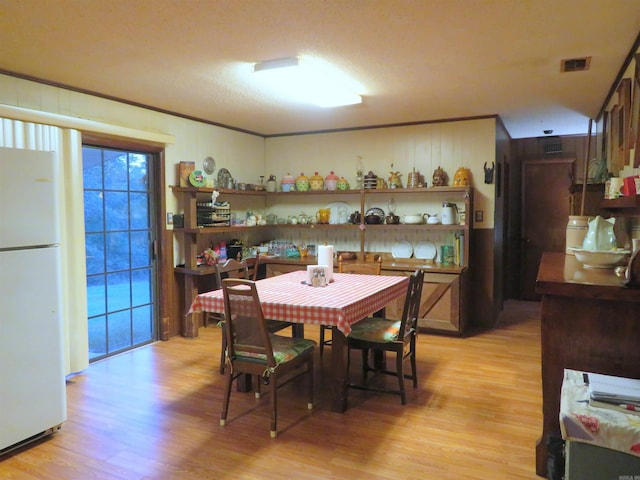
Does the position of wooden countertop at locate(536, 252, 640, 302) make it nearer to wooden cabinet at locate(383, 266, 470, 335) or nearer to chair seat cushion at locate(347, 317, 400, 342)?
chair seat cushion at locate(347, 317, 400, 342)

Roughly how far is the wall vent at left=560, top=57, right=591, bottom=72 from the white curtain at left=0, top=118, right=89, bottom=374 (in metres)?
3.74

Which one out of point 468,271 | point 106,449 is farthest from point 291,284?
point 468,271

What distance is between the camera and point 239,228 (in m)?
5.39

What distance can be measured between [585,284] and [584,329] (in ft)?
0.80

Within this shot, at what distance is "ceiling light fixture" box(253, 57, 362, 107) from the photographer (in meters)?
3.22

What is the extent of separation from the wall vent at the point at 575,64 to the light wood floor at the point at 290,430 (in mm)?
2362

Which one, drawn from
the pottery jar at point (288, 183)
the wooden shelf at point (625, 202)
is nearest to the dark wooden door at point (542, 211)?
the pottery jar at point (288, 183)

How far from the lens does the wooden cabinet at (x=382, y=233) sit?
4.79m

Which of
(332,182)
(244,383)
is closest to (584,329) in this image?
(244,383)

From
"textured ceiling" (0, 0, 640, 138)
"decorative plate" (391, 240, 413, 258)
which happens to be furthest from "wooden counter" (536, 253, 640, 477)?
"decorative plate" (391, 240, 413, 258)

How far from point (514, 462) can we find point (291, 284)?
1.87m

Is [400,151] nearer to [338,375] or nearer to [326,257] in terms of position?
[326,257]

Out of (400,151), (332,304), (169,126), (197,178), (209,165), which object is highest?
(169,126)

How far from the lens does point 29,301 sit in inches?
103
